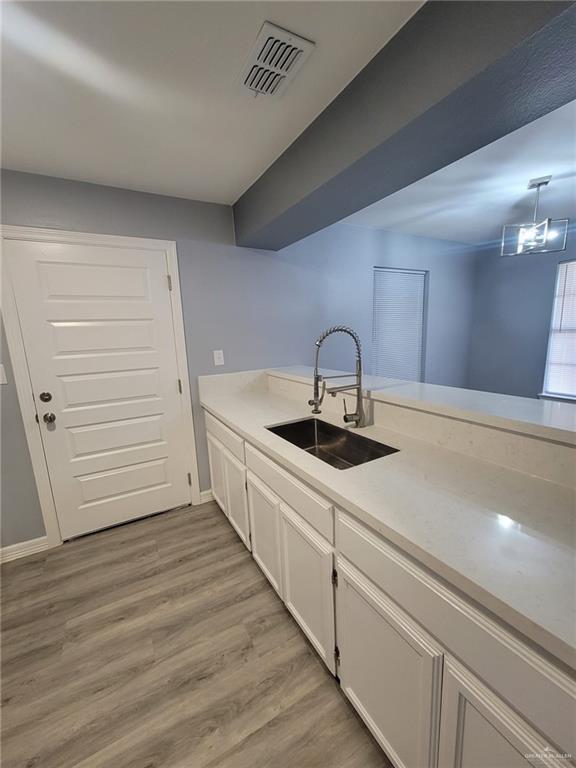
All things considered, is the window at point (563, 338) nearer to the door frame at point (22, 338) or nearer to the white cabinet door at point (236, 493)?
the white cabinet door at point (236, 493)

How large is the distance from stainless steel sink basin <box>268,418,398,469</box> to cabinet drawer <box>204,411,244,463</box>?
0.71 ft

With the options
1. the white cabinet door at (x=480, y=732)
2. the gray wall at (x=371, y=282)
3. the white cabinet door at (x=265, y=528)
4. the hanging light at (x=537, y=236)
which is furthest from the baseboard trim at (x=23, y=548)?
the hanging light at (x=537, y=236)

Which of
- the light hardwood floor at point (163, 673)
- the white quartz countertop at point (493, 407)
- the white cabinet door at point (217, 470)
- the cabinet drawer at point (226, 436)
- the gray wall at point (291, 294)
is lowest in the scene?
the light hardwood floor at point (163, 673)

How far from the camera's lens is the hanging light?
2340 mm

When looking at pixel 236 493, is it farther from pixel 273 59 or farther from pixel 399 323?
pixel 399 323

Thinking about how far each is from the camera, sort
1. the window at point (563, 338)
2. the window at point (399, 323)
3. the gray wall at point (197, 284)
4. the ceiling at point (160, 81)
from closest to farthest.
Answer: the ceiling at point (160, 81)
the gray wall at point (197, 284)
the window at point (399, 323)
the window at point (563, 338)

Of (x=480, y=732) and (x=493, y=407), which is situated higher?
(x=493, y=407)

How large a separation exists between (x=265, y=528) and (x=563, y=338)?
420 centimetres

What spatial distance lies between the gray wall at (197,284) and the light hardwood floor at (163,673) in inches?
27.5

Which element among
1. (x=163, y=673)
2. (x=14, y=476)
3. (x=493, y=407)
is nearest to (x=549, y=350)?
(x=493, y=407)

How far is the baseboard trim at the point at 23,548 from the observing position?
199 cm

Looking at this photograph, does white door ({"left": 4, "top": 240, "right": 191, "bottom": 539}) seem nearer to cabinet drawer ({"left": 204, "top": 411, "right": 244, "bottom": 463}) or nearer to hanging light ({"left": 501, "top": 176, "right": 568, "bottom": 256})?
cabinet drawer ({"left": 204, "top": 411, "right": 244, "bottom": 463})

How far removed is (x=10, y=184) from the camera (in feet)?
5.81

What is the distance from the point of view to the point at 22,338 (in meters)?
1.89
